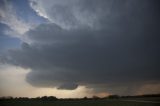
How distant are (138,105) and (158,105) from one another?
3.74 meters

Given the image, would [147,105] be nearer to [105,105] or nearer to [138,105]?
[138,105]

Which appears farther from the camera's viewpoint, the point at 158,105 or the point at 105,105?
the point at 105,105

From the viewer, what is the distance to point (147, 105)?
56.5 metres

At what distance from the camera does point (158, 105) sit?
183ft

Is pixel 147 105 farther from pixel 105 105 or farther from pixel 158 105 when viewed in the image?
pixel 105 105

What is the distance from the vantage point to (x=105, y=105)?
195ft

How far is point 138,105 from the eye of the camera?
57250mm

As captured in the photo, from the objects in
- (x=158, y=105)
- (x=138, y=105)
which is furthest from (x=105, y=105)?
(x=158, y=105)

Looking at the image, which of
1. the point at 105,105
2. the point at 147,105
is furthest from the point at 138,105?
the point at 105,105

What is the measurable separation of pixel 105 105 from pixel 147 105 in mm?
8244

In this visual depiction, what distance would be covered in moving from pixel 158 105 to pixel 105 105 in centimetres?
1027

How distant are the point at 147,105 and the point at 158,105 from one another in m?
2.03

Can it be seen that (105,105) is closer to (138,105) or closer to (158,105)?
(138,105)
